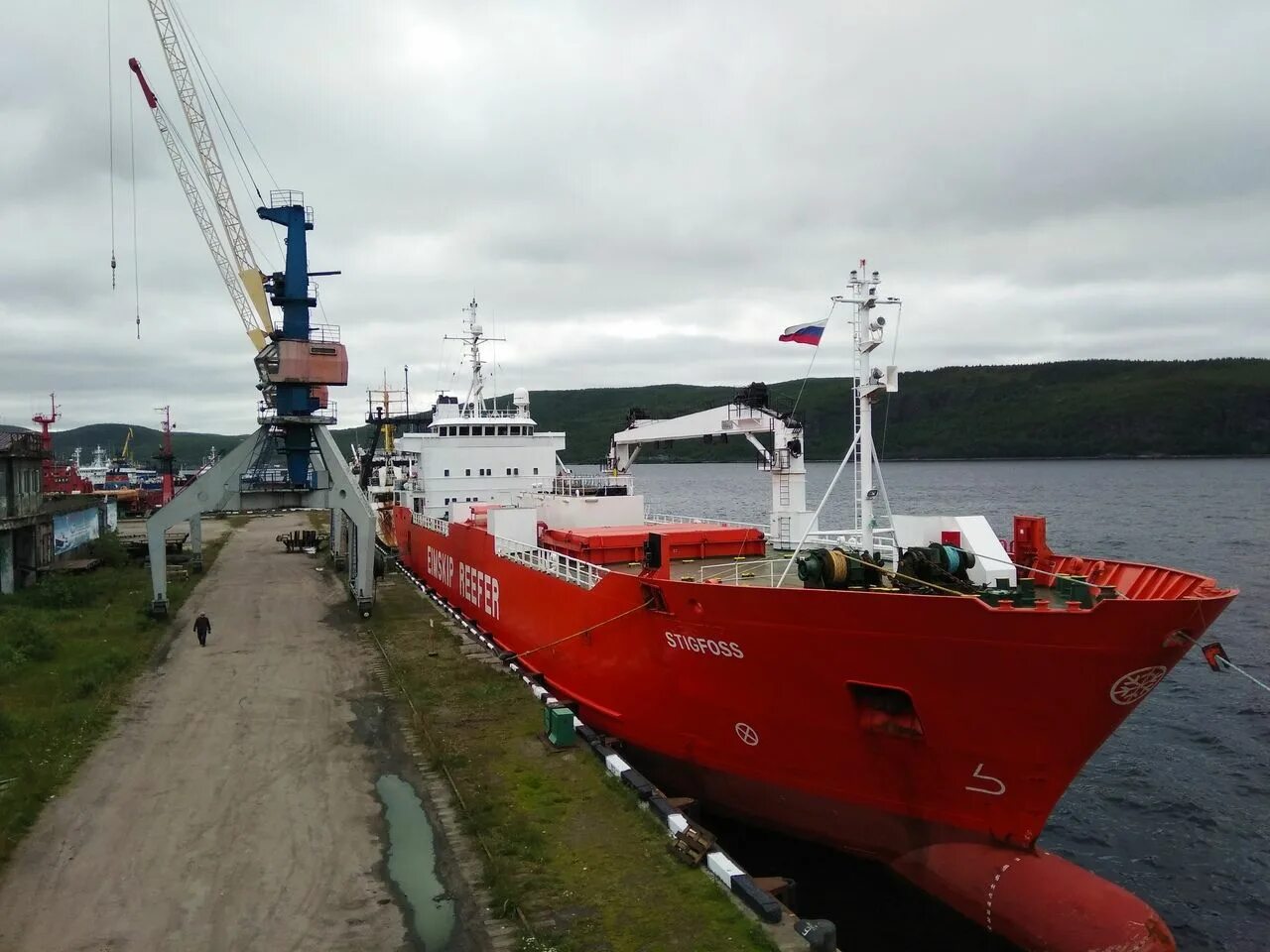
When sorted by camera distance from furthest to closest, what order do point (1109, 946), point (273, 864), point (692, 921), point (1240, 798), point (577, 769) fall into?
point (1240, 798) < point (577, 769) < point (273, 864) < point (1109, 946) < point (692, 921)

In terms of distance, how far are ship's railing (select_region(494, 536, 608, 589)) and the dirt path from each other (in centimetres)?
468

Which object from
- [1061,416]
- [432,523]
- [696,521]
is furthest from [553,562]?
[1061,416]

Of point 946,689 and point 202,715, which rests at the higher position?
point 946,689

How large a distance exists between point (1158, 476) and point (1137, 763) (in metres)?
114

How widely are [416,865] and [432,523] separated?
2203 cm

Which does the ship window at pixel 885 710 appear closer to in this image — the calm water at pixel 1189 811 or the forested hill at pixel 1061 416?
the calm water at pixel 1189 811

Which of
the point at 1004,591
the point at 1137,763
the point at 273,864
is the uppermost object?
the point at 1004,591

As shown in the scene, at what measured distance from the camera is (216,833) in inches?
415

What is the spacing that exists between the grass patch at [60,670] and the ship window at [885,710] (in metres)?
10.7

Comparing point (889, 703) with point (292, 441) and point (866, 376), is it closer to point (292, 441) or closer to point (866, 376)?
point (866, 376)

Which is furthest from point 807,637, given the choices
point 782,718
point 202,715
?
point 202,715

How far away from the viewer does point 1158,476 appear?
11181 cm

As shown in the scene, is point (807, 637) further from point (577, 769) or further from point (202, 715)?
point (202, 715)

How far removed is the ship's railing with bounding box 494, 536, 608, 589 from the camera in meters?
15.5
